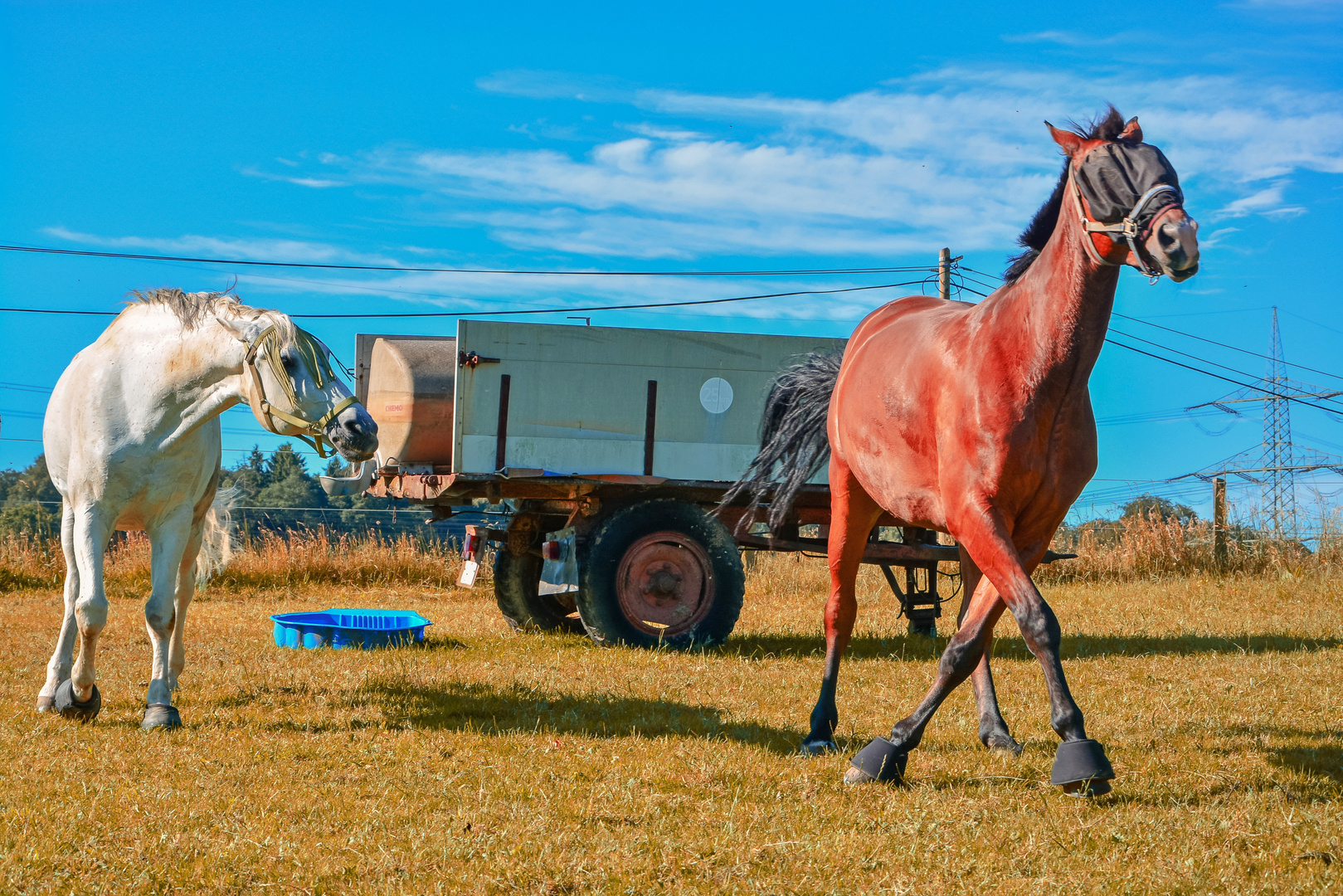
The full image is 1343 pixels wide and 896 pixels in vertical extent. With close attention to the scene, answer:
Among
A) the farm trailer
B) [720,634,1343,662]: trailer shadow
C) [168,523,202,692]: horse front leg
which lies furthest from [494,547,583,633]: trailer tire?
[168,523,202,692]: horse front leg

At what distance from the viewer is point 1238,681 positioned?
6422 millimetres

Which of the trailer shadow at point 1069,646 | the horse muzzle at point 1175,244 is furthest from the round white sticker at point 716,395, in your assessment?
the horse muzzle at point 1175,244

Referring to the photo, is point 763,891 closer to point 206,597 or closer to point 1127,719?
point 1127,719

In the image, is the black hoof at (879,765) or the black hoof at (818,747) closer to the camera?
the black hoof at (879,765)

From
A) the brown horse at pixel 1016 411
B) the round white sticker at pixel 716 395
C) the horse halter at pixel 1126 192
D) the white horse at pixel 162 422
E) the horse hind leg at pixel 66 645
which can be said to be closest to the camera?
the horse halter at pixel 1126 192

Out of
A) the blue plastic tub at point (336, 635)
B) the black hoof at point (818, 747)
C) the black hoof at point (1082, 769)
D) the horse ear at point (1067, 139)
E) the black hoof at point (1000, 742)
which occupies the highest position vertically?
the horse ear at point (1067, 139)

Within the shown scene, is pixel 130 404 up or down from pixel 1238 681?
up

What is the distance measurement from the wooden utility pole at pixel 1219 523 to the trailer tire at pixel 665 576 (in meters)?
9.13

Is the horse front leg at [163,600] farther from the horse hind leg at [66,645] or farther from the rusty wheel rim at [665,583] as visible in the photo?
the rusty wheel rim at [665,583]

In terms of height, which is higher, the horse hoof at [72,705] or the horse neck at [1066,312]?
the horse neck at [1066,312]

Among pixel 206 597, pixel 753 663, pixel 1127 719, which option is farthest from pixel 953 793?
pixel 206 597

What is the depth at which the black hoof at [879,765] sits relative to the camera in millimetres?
3932

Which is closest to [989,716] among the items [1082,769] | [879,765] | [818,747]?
[818,747]

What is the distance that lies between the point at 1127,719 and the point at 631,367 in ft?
14.4
